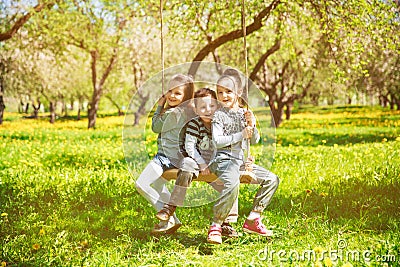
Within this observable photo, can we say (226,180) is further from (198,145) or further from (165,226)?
(165,226)

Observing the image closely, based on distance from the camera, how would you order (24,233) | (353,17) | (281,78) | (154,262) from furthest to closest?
(281,78) → (353,17) → (24,233) → (154,262)

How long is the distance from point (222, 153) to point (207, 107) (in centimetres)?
47

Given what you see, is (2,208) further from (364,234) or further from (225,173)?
(364,234)

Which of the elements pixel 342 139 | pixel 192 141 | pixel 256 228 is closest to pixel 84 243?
pixel 192 141

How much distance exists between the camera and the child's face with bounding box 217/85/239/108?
178 inches

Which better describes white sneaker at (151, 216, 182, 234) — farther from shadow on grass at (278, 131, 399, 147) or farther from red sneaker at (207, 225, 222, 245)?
shadow on grass at (278, 131, 399, 147)

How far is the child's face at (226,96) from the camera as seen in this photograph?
4512 mm

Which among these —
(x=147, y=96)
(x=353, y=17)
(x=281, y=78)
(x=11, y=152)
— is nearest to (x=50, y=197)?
(x=147, y=96)

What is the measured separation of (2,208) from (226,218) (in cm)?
290

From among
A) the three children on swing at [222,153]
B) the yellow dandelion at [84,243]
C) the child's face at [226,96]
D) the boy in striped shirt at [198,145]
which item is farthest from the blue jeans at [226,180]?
the yellow dandelion at [84,243]

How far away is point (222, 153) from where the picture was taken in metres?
4.50

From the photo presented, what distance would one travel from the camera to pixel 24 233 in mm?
5176

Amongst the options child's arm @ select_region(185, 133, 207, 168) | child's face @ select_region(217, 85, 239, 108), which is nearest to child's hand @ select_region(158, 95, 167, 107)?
child's arm @ select_region(185, 133, 207, 168)

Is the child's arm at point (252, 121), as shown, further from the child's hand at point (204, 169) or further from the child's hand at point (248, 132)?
the child's hand at point (204, 169)
